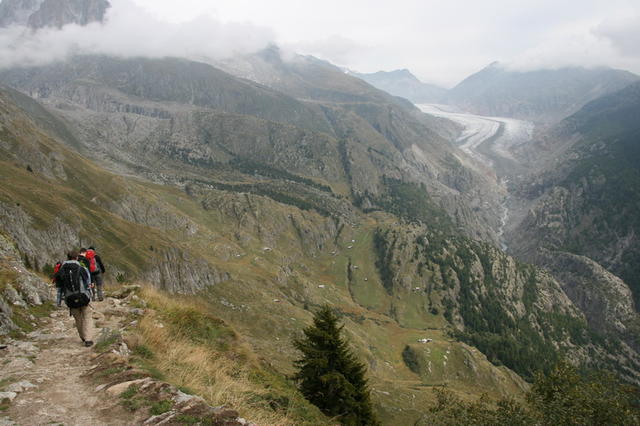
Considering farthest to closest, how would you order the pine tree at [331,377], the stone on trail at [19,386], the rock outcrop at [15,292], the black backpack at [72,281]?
the pine tree at [331,377] < the rock outcrop at [15,292] < the black backpack at [72,281] < the stone on trail at [19,386]

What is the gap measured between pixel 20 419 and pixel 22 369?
3845 millimetres

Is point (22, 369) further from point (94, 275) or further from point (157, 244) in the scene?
point (157, 244)

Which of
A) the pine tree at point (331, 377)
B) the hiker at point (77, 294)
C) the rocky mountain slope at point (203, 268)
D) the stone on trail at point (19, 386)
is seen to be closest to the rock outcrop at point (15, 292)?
the hiker at point (77, 294)

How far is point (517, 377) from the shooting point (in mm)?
169750

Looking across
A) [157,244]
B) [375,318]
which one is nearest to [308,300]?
[375,318]

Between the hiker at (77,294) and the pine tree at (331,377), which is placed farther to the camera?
the pine tree at (331,377)

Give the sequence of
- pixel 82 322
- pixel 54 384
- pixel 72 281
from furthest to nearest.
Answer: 1. pixel 72 281
2. pixel 82 322
3. pixel 54 384

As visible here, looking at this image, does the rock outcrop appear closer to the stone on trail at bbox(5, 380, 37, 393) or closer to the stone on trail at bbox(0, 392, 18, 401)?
the stone on trail at bbox(5, 380, 37, 393)

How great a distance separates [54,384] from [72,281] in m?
4.84

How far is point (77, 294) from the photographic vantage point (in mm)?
14539

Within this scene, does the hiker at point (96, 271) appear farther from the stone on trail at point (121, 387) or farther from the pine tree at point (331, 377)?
the pine tree at point (331, 377)

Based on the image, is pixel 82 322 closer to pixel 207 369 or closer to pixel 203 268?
pixel 207 369

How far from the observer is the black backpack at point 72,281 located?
14555 millimetres

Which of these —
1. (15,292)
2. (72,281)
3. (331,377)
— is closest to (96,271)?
(15,292)
